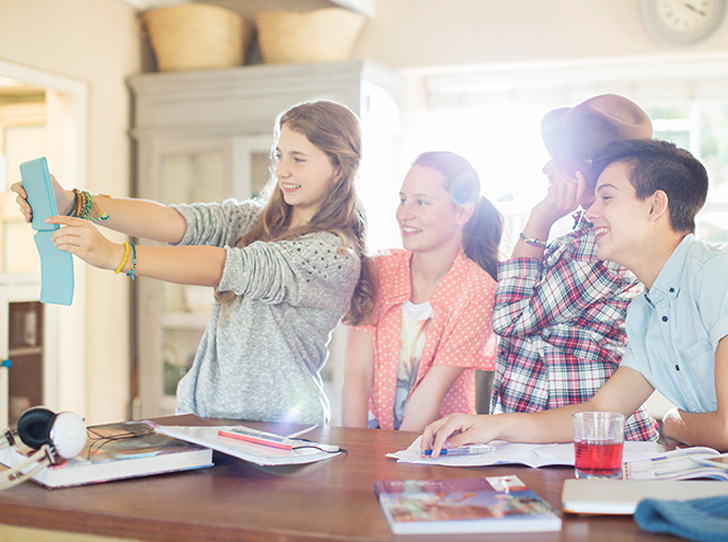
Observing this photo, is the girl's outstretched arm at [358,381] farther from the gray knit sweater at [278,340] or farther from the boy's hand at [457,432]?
the boy's hand at [457,432]

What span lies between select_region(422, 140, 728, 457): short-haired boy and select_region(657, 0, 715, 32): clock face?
1.91 m

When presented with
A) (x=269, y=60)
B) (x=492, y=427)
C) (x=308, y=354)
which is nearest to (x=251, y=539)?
(x=492, y=427)

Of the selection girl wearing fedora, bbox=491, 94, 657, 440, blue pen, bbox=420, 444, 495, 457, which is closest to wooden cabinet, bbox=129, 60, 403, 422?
girl wearing fedora, bbox=491, 94, 657, 440

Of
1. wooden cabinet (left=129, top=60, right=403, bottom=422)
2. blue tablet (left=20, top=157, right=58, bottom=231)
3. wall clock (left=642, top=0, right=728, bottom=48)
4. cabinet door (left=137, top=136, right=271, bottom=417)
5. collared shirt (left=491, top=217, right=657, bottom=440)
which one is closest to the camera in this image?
blue tablet (left=20, top=157, right=58, bottom=231)

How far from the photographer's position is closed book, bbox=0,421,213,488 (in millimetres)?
957

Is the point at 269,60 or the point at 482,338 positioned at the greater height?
the point at 269,60

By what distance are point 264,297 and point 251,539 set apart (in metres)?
0.67

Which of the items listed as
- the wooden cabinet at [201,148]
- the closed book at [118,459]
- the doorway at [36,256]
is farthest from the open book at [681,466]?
the doorway at [36,256]

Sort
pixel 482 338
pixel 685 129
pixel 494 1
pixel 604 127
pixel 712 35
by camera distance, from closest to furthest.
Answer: pixel 604 127, pixel 482 338, pixel 712 35, pixel 494 1, pixel 685 129

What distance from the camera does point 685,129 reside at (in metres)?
3.35

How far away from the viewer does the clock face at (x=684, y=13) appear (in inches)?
114

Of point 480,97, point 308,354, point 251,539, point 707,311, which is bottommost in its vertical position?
point 251,539

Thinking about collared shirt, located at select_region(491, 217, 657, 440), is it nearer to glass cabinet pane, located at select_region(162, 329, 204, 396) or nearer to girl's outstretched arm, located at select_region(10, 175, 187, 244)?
girl's outstretched arm, located at select_region(10, 175, 187, 244)

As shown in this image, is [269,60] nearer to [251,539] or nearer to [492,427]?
[492,427]
